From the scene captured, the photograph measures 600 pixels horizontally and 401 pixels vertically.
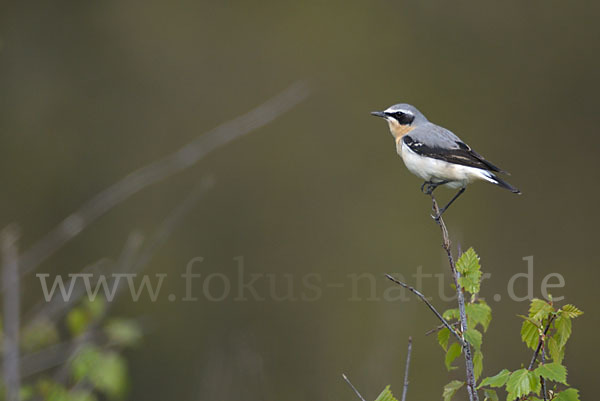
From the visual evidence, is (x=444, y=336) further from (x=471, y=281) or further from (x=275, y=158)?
(x=275, y=158)

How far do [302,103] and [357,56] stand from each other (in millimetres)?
793

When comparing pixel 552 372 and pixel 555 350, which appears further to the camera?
pixel 555 350

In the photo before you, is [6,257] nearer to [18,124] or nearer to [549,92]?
[18,124]

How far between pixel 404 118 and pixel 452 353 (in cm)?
246

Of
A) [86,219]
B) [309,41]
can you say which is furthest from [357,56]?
[86,219]

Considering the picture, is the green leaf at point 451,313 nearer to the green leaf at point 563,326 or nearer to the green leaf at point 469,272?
the green leaf at point 469,272

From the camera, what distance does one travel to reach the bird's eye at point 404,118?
15.4 feet

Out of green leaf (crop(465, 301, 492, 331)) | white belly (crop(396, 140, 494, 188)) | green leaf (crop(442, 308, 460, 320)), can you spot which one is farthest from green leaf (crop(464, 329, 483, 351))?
white belly (crop(396, 140, 494, 188))

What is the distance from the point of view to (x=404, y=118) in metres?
4.72

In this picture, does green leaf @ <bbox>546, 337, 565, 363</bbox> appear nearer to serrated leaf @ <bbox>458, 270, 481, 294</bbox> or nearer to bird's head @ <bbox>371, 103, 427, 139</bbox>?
serrated leaf @ <bbox>458, 270, 481, 294</bbox>

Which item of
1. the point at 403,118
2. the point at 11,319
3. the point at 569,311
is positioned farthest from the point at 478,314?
the point at 403,118

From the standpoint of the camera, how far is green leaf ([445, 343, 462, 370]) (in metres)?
2.50

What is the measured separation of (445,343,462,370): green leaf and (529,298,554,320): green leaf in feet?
1.30

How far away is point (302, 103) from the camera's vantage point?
7715 millimetres
